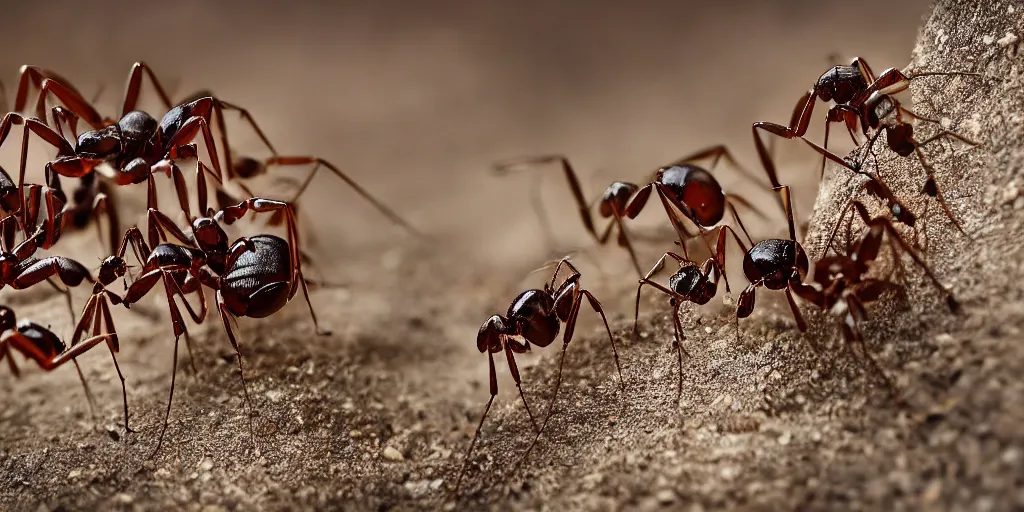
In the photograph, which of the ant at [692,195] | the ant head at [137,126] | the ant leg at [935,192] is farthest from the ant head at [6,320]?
the ant leg at [935,192]

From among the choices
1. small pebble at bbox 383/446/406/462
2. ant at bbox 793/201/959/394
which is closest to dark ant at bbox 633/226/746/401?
ant at bbox 793/201/959/394

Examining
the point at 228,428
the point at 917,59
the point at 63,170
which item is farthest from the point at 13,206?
the point at 917,59

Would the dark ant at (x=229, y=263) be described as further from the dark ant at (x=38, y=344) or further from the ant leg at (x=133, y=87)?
the ant leg at (x=133, y=87)

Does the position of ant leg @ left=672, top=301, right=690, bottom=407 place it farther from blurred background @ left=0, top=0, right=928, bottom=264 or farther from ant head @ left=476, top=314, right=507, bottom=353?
blurred background @ left=0, top=0, right=928, bottom=264

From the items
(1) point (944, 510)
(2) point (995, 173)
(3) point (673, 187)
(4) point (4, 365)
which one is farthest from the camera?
(4) point (4, 365)

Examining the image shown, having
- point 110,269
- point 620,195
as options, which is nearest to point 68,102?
point 110,269

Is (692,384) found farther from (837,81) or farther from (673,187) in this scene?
(837,81)
